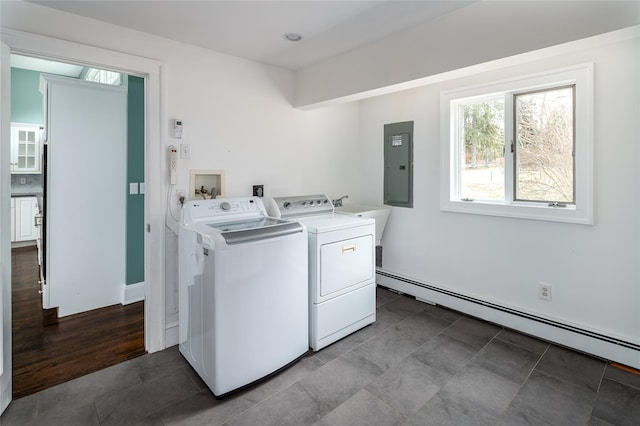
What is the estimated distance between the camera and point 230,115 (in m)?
2.80

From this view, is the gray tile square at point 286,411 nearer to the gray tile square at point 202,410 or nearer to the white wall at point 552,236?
the gray tile square at point 202,410

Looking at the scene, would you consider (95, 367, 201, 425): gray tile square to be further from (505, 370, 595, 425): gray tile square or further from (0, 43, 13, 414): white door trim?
(505, 370, 595, 425): gray tile square

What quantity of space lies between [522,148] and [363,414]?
235 cm

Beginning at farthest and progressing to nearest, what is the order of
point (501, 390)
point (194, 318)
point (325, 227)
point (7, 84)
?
point (325, 227), point (194, 318), point (501, 390), point (7, 84)

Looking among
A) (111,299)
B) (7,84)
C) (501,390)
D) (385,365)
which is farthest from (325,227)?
(111,299)

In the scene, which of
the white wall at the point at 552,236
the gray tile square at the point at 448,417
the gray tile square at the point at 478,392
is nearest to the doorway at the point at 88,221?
the gray tile square at the point at 448,417

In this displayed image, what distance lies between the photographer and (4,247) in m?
1.87

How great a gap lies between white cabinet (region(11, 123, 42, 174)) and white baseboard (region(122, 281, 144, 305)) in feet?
12.9

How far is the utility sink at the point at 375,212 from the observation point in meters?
3.40

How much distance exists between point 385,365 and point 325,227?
3.43ft

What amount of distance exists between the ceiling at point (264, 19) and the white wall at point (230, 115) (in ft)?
0.34

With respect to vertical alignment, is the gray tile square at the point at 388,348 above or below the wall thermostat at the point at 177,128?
below

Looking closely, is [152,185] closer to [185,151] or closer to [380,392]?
[185,151]

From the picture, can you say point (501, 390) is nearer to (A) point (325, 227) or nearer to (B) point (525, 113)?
(A) point (325, 227)
